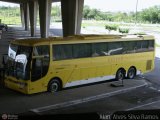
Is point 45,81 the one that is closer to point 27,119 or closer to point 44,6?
point 27,119

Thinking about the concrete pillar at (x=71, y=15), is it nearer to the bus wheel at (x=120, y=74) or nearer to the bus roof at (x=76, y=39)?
the bus roof at (x=76, y=39)

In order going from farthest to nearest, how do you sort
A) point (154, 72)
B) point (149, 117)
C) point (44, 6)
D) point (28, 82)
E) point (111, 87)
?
point (44, 6), point (154, 72), point (111, 87), point (28, 82), point (149, 117)

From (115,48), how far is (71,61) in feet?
11.6

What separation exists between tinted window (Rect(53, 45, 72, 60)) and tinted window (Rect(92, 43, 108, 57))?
1.74m

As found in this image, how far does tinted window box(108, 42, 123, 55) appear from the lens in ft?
63.8

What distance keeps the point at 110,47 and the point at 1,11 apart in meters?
127

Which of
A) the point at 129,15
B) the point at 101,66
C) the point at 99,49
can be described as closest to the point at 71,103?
the point at 101,66

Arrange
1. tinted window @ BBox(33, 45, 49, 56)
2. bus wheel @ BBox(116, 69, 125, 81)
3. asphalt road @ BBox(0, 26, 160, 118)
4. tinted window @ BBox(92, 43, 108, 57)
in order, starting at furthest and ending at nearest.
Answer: bus wheel @ BBox(116, 69, 125, 81) < tinted window @ BBox(92, 43, 108, 57) < tinted window @ BBox(33, 45, 49, 56) < asphalt road @ BBox(0, 26, 160, 118)

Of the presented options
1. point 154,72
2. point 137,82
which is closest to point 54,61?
point 137,82

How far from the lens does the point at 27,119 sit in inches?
191

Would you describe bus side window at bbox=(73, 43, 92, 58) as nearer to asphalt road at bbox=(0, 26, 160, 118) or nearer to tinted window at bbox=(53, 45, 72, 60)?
tinted window at bbox=(53, 45, 72, 60)

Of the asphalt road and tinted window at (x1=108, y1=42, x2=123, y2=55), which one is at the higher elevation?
tinted window at (x1=108, y1=42, x2=123, y2=55)

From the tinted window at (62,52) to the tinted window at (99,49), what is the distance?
1.74 m

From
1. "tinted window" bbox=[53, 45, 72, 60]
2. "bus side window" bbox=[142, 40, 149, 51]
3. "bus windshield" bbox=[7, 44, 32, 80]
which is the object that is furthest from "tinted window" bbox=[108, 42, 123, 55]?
"bus windshield" bbox=[7, 44, 32, 80]
